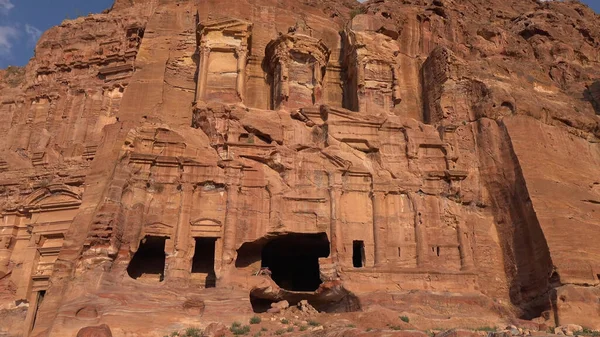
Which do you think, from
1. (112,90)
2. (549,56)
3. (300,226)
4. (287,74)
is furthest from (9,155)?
(549,56)

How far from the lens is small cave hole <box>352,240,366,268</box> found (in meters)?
21.8

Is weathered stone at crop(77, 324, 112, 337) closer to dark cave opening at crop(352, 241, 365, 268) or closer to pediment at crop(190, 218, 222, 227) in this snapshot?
pediment at crop(190, 218, 222, 227)

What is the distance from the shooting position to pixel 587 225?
69.9ft

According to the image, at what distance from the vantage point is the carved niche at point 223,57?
87.1 ft

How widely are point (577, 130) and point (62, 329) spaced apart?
23.6m

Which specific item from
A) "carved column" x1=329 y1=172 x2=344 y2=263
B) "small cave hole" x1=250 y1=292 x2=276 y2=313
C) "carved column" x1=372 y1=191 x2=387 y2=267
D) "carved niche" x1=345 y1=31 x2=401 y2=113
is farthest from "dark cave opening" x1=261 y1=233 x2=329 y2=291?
"carved niche" x1=345 y1=31 x2=401 y2=113

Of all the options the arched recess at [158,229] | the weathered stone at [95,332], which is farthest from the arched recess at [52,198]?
the weathered stone at [95,332]

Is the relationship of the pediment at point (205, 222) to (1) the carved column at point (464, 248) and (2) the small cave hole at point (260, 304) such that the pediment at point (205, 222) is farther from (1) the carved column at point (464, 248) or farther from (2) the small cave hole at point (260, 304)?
(1) the carved column at point (464, 248)

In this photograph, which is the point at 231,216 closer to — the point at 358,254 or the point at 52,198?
the point at 358,254

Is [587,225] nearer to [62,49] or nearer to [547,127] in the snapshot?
[547,127]

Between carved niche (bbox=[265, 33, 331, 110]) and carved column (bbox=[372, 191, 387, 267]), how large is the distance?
6.71m

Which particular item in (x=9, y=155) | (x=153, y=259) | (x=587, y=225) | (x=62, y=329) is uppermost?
(x=9, y=155)

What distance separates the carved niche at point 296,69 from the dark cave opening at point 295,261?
22.8 ft

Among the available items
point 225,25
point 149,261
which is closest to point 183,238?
point 149,261
